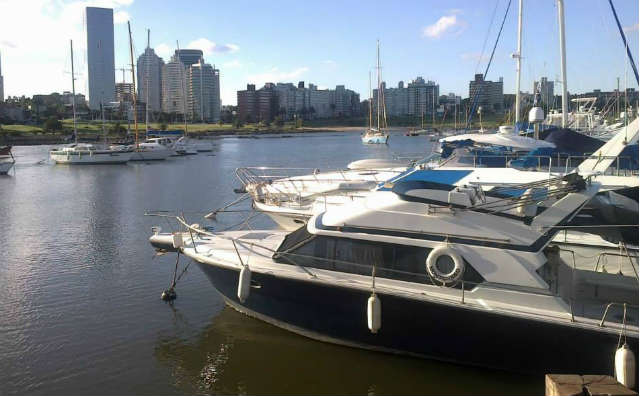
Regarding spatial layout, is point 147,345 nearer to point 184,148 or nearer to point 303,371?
point 303,371

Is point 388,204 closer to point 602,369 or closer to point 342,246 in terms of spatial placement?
point 342,246

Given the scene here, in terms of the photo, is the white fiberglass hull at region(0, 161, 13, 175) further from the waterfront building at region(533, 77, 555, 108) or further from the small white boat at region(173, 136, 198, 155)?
the waterfront building at region(533, 77, 555, 108)

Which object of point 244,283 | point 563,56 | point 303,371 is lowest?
point 303,371

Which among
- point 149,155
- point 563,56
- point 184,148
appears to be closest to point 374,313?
point 563,56

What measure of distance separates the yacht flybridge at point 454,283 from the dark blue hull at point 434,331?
0.02m

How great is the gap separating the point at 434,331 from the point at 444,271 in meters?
0.99

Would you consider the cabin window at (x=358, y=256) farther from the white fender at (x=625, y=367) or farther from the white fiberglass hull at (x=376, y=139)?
the white fiberglass hull at (x=376, y=139)

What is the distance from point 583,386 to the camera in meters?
6.58

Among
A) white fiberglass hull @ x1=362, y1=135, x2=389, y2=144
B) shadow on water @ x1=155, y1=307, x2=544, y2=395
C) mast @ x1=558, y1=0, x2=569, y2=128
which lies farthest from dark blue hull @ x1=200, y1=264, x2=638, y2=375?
white fiberglass hull @ x1=362, y1=135, x2=389, y2=144

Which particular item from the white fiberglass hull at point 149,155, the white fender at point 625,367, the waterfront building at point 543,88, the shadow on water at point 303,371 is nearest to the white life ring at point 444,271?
the shadow on water at point 303,371

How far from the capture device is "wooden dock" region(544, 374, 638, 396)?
6.48 metres

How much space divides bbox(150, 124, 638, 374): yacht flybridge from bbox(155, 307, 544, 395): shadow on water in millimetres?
237

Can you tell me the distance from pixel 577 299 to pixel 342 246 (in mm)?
3999

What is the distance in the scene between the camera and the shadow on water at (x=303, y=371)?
9.50 m
